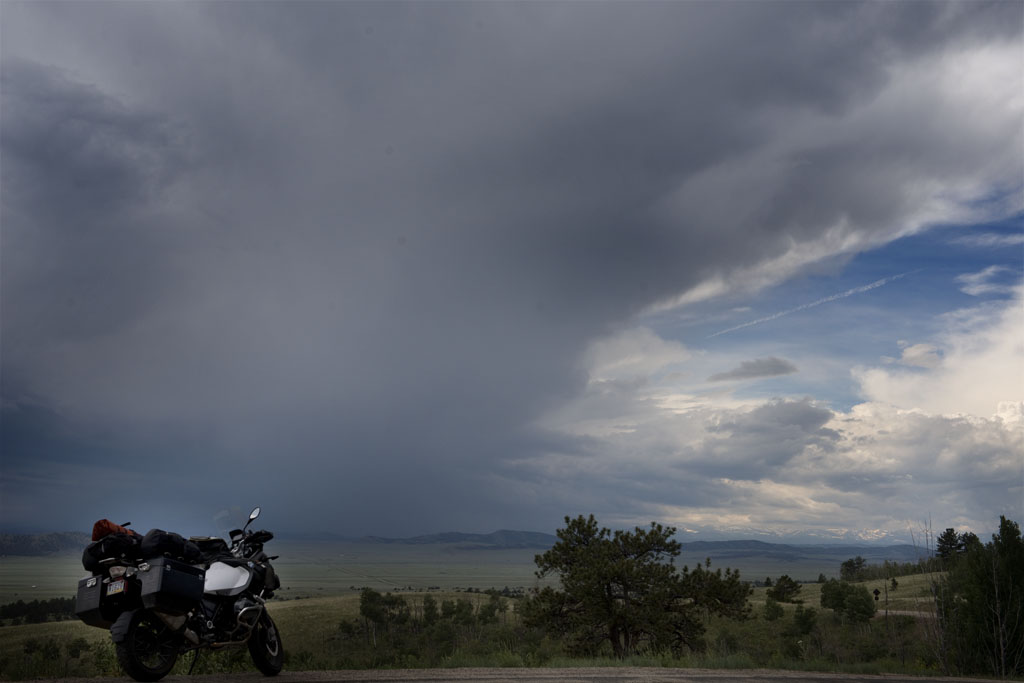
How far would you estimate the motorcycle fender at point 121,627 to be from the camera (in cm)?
910

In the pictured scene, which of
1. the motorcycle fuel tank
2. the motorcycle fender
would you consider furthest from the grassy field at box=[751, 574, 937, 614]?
the motorcycle fender

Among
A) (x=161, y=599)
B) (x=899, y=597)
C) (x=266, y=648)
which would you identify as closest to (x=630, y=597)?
(x=266, y=648)

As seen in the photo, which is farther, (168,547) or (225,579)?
(225,579)

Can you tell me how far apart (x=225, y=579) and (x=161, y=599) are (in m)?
1.22

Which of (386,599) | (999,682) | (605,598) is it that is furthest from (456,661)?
(386,599)

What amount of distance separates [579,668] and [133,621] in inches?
360

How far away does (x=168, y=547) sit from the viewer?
386 inches

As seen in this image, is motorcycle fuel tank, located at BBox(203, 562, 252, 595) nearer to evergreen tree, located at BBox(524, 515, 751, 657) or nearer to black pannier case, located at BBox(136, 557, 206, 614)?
black pannier case, located at BBox(136, 557, 206, 614)

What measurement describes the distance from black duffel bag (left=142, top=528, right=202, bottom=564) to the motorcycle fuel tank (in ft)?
1.02

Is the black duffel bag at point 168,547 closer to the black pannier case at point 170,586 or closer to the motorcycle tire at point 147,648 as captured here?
the black pannier case at point 170,586

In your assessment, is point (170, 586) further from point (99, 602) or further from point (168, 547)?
point (99, 602)

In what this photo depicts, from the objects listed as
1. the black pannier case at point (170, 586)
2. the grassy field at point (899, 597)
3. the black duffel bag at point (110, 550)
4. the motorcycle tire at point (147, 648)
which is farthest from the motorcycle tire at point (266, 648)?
the grassy field at point (899, 597)

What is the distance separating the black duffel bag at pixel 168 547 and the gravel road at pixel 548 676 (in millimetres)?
1675

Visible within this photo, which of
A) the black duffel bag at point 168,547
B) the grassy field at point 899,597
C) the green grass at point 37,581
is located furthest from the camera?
the grassy field at point 899,597
